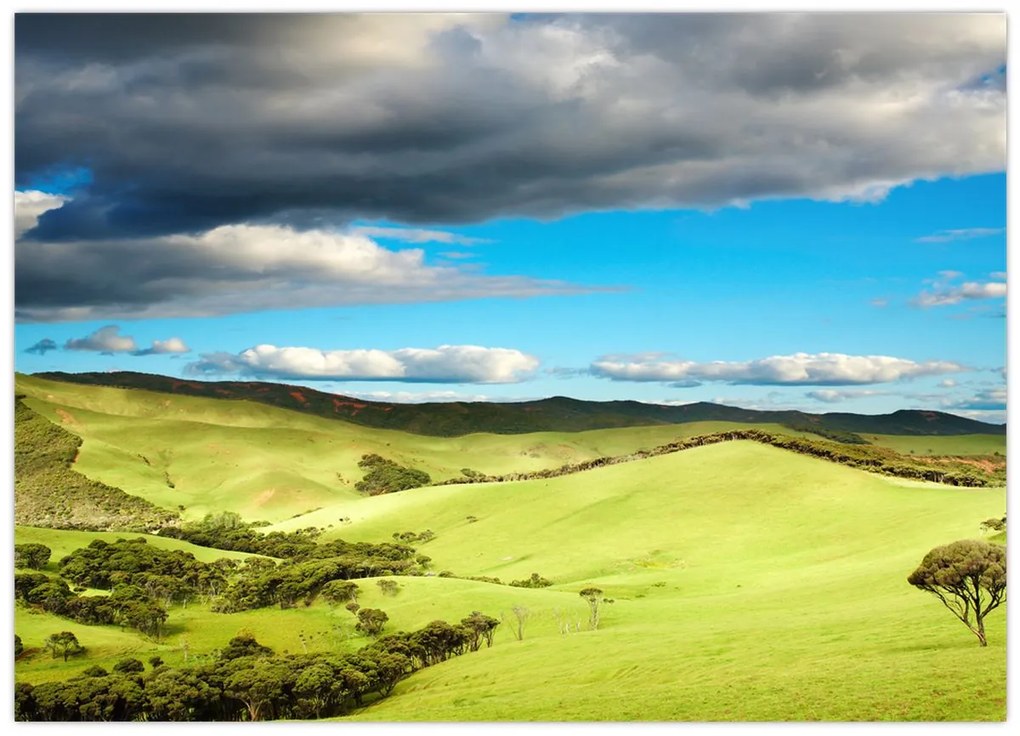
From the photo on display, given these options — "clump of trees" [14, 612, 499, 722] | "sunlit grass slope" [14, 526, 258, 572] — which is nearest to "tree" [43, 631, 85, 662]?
"clump of trees" [14, 612, 499, 722]

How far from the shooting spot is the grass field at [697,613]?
21922mm

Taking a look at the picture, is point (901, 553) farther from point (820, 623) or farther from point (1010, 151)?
point (1010, 151)

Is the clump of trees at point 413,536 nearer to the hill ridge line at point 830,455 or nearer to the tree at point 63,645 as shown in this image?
the hill ridge line at point 830,455

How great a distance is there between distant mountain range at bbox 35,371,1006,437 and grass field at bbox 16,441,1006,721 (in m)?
3.97

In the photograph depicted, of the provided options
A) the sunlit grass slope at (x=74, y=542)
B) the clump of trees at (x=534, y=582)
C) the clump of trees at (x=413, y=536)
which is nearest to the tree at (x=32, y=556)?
the sunlit grass slope at (x=74, y=542)

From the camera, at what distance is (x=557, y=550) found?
159ft

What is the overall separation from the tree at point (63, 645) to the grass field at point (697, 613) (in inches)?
19.1

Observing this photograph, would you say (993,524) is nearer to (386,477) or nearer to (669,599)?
(669,599)

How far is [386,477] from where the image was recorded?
105625 millimetres

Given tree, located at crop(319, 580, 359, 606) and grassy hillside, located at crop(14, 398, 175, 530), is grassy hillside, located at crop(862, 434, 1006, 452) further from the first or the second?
grassy hillside, located at crop(14, 398, 175, 530)

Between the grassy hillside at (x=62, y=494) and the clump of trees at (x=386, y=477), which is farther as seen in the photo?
the clump of trees at (x=386, y=477)

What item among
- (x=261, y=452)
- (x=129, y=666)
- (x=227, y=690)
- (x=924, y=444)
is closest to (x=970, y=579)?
(x=227, y=690)

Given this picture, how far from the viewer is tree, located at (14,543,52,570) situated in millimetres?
35503

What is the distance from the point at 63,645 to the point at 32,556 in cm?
1308
